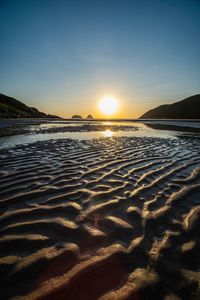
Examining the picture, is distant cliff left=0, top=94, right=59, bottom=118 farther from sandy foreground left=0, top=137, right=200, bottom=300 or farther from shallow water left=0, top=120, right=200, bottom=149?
sandy foreground left=0, top=137, right=200, bottom=300

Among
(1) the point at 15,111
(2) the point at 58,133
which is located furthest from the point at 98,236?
(1) the point at 15,111

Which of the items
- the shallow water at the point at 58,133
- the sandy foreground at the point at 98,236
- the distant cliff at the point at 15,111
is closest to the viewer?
the sandy foreground at the point at 98,236

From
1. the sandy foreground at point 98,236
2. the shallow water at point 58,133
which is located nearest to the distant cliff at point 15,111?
the shallow water at point 58,133

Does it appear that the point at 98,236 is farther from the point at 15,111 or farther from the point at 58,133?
the point at 15,111

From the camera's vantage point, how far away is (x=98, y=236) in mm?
3352

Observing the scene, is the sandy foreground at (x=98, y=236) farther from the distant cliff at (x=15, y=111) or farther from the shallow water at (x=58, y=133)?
the distant cliff at (x=15, y=111)

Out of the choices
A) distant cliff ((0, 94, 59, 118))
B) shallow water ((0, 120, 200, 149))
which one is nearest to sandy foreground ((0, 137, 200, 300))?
shallow water ((0, 120, 200, 149))

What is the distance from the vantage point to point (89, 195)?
507 cm

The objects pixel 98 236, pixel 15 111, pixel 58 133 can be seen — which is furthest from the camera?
pixel 15 111

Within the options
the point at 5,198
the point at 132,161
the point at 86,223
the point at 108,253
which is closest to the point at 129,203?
the point at 86,223

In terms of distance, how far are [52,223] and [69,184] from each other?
2152 mm

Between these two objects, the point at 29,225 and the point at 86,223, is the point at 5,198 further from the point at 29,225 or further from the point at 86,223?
the point at 86,223

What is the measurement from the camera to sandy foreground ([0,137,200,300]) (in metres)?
2.37

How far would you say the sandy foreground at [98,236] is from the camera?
2365mm
